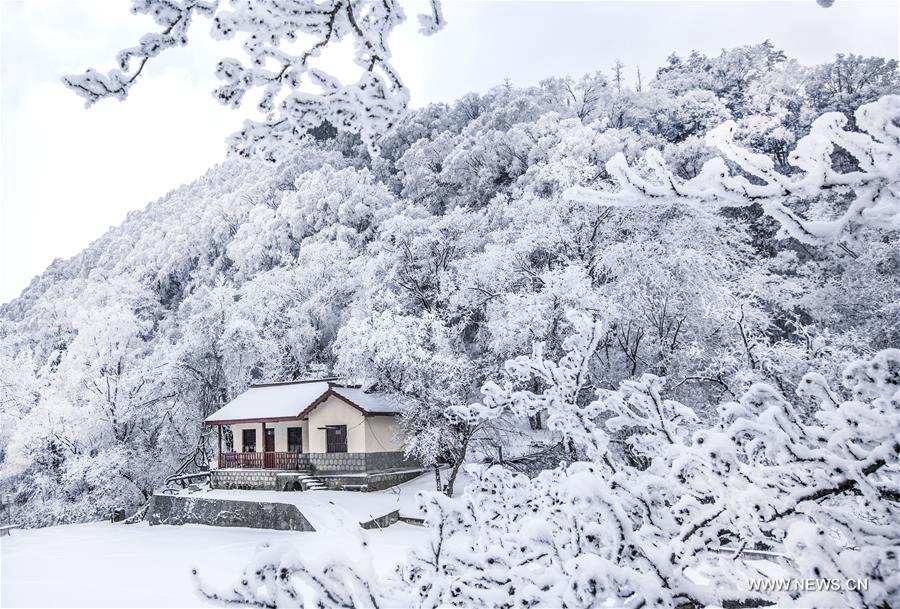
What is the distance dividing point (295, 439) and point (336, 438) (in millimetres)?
2709

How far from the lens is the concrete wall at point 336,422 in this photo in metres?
21.3

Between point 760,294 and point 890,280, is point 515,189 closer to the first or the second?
point 760,294

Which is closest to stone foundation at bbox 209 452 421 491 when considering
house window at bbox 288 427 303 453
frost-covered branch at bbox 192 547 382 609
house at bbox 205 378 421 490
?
house at bbox 205 378 421 490

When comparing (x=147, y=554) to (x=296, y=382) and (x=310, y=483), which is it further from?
(x=296, y=382)

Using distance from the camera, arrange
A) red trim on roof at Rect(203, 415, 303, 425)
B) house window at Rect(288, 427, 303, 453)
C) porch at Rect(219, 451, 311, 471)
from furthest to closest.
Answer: house window at Rect(288, 427, 303, 453) < porch at Rect(219, 451, 311, 471) < red trim on roof at Rect(203, 415, 303, 425)

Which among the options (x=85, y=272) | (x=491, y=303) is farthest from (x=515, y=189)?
(x=85, y=272)

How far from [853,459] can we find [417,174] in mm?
38315

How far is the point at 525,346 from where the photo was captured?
18.3m

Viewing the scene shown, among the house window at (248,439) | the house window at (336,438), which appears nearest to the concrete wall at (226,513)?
the house window at (248,439)

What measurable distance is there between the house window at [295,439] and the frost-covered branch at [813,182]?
23.5 meters

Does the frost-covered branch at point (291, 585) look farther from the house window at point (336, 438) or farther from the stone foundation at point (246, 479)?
the stone foundation at point (246, 479)

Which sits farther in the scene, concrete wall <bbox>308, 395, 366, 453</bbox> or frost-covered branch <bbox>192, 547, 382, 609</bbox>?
concrete wall <bbox>308, 395, 366, 453</bbox>

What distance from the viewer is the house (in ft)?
68.8

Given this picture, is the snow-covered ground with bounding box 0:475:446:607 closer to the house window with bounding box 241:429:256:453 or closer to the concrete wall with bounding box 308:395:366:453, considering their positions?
the concrete wall with bounding box 308:395:366:453
